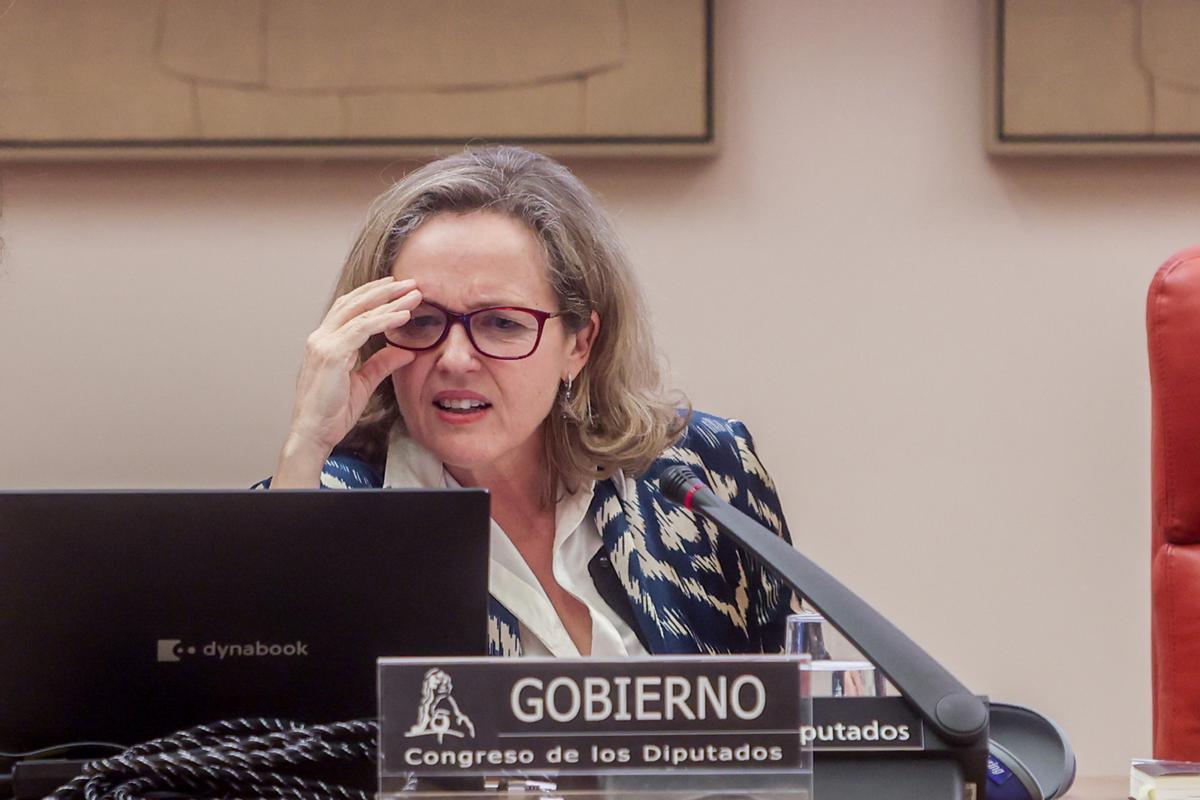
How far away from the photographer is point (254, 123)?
1.92m

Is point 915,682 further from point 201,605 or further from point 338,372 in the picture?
point 338,372

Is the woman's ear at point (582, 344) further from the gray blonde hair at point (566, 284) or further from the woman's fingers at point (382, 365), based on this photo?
the woman's fingers at point (382, 365)

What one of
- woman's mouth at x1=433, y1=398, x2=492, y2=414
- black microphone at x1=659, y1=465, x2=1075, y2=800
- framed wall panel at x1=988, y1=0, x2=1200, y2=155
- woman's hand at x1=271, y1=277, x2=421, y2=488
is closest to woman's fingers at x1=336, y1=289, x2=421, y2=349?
woman's hand at x1=271, y1=277, x2=421, y2=488

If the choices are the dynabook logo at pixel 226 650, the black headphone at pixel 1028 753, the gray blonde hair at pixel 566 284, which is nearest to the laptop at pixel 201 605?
the dynabook logo at pixel 226 650

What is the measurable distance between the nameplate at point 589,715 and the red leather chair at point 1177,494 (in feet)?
2.55

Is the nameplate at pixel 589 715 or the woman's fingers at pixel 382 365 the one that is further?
the woman's fingers at pixel 382 365

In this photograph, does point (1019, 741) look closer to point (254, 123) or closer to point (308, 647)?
point (308, 647)

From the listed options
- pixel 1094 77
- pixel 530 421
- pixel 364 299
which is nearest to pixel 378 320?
pixel 364 299

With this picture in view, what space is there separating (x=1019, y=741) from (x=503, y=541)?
67 centimetres

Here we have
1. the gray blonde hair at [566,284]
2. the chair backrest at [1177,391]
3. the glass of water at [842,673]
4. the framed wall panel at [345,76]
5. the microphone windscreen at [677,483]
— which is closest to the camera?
the glass of water at [842,673]

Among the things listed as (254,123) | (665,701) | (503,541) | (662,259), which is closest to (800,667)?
(665,701)

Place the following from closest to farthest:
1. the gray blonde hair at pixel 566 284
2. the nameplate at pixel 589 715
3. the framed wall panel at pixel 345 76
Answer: the nameplate at pixel 589 715
the gray blonde hair at pixel 566 284
the framed wall panel at pixel 345 76

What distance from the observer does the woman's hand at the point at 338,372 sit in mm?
1423

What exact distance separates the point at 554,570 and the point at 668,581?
5.3 inches
